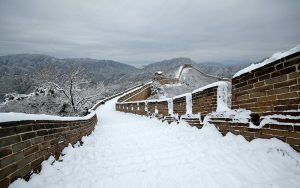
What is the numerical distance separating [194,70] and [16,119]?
35697 mm

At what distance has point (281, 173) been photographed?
2.88 meters

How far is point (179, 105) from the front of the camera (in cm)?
820

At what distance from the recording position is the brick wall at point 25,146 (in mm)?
2838

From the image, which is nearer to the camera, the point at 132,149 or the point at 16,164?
the point at 16,164

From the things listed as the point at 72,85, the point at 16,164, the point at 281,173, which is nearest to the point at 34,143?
the point at 16,164

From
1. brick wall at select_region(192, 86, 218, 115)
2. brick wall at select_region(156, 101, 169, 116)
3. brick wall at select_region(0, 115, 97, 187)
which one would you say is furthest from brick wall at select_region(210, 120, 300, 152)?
brick wall at select_region(156, 101, 169, 116)

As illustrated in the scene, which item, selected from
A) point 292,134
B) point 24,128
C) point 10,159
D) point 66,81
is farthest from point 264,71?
point 66,81

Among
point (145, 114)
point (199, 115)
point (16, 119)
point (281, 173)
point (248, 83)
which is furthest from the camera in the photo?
point (145, 114)

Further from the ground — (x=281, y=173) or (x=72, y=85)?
(x=72, y=85)

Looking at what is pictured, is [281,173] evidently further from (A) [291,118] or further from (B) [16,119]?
(B) [16,119]

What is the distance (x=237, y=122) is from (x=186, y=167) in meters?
1.54

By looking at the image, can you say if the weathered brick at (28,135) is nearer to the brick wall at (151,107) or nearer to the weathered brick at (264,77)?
the weathered brick at (264,77)

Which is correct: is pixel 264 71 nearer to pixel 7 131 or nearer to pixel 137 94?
pixel 7 131

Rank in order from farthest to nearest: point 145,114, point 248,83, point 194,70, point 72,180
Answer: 1. point 194,70
2. point 145,114
3. point 248,83
4. point 72,180
